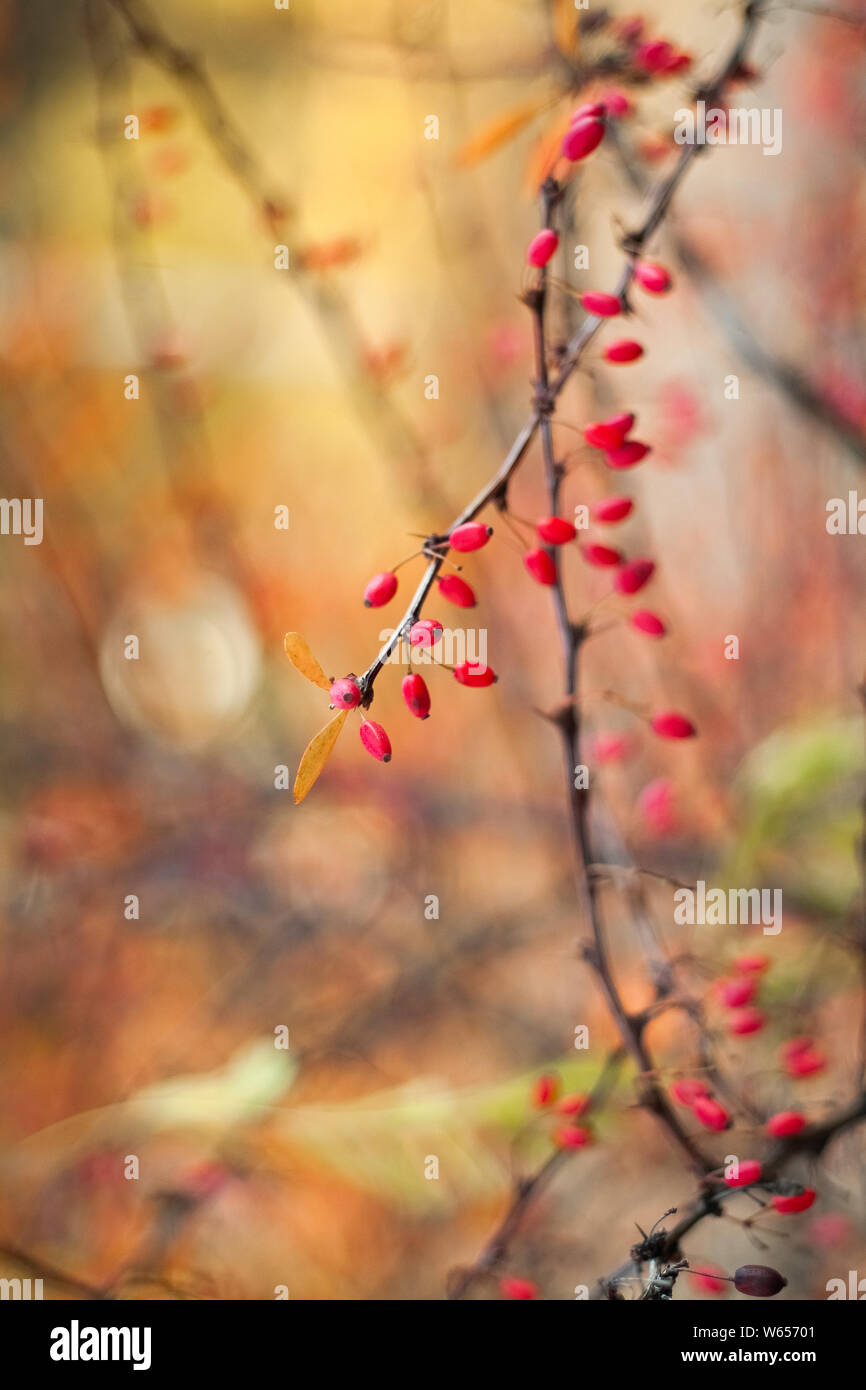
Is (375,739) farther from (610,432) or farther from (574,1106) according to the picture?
(574,1106)

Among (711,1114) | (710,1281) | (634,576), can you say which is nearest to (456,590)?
(634,576)

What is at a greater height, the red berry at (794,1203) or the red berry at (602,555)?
the red berry at (602,555)

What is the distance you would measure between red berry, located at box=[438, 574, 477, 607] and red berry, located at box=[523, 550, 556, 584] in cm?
5

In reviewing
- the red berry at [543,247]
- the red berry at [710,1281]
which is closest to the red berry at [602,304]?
the red berry at [543,247]

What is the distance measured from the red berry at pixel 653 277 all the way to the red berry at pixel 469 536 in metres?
0.19

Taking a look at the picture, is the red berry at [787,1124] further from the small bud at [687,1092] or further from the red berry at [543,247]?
the red berry at [543,247]

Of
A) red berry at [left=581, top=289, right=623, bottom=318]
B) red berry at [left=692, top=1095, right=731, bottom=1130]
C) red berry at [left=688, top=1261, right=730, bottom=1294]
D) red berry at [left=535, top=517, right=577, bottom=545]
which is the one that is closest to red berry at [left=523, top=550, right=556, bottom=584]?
red berry at [left=535, top=517, right=577, bottom=545]

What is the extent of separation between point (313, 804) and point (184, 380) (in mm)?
478

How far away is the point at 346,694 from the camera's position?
0.36 meters

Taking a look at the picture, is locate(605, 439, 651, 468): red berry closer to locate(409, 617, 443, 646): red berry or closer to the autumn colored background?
Result: locate(409, 617, 443, 646): red berry

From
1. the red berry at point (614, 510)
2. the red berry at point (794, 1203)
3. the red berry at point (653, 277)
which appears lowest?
the red berry at point (794, 1203)

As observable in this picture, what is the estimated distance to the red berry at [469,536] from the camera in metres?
0.39

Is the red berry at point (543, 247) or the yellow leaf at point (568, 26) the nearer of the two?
the red berry at point (543, 247)

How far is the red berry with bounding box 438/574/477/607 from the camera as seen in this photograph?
42 cm
